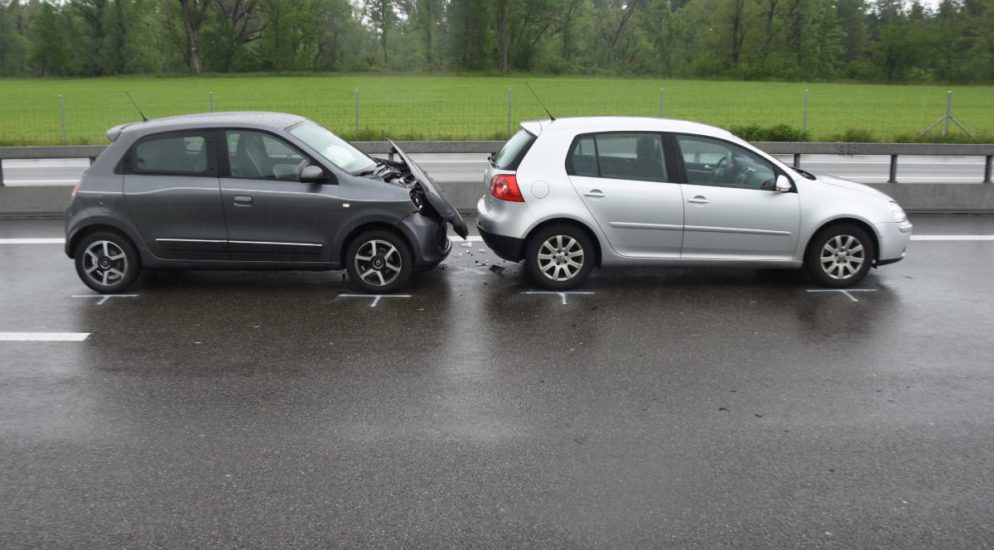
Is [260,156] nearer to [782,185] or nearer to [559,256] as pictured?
[559,256]

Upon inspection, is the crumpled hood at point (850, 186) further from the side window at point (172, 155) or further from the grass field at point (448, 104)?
the grass field at point (448, 104)

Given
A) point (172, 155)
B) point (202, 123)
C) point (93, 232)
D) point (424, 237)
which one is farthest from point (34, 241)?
point (424, 237)

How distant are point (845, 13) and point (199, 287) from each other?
9360 cm

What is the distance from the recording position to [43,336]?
25.8 feet

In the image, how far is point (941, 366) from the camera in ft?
22.9

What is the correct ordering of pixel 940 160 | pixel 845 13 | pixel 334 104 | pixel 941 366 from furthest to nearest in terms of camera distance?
pixel 845 13, pixel 334 104, pixel 940 160, pixel 941 366

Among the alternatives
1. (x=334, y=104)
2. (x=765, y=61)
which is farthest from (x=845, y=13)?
(x=334, y=104)

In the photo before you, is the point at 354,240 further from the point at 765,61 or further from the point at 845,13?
the point at 845,13

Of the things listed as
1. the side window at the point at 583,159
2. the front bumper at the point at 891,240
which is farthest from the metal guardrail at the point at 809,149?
the side window at the point at 583,159

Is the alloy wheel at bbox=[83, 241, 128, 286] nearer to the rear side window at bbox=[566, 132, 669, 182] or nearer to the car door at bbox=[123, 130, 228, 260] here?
the car door at bbox=[123, 130, 228, 260]

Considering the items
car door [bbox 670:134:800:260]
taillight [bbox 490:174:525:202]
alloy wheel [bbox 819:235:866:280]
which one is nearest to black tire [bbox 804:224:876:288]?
alloy wheel [bbox 819:235:866:280]

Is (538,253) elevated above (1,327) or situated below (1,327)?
above

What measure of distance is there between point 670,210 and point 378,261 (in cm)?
281

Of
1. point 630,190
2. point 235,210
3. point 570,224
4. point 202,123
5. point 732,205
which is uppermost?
point 202,123
